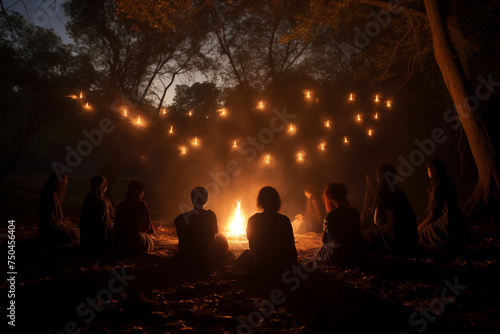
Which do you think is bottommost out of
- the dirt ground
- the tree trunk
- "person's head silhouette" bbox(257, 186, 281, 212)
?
the dirt ground

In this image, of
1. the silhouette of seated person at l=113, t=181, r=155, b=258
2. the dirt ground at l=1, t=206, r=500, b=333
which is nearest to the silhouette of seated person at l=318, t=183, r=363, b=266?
the dirt ground at l=1, t=206, r=500, b=333

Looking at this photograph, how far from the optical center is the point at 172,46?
15.8 m

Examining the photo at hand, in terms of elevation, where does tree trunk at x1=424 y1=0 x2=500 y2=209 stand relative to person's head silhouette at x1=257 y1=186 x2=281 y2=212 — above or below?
above

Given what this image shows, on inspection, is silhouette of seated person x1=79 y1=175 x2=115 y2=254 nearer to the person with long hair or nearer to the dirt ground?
the dirt ground

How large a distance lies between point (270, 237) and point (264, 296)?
851 mm

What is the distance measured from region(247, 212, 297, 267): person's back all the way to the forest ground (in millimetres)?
286

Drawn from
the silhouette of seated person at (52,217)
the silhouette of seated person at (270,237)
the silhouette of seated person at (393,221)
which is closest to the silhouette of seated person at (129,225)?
the silhouette of seated person at (52,217)

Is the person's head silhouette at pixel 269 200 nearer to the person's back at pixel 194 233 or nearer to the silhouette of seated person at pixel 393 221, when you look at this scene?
the person's back at pixel 194 233

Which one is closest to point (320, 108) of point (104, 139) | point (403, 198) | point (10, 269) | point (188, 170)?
point (188, 170)

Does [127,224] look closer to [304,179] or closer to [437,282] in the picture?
[437,282]

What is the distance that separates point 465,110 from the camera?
250 inches

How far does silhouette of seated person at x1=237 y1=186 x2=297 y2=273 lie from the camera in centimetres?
403

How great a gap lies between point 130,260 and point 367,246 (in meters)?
4.55

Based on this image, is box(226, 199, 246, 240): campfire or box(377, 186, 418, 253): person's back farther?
box(226, 199, 246, 240): campfire
